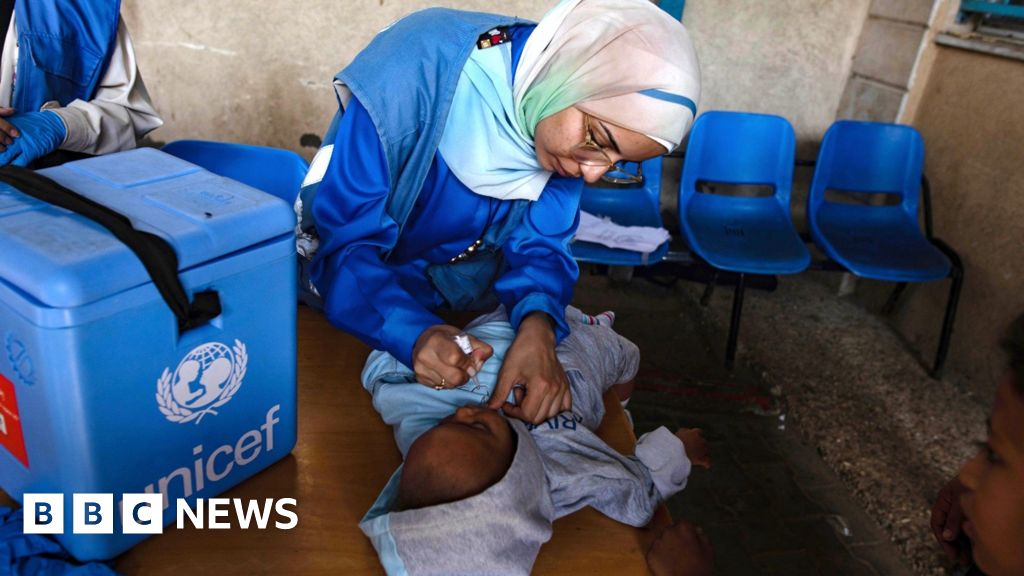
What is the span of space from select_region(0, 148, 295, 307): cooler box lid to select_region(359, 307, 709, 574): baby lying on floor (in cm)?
40

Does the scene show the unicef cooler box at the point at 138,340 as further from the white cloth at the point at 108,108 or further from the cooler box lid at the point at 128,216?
the white cloth at the point at 108,108

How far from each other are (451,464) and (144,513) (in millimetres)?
398

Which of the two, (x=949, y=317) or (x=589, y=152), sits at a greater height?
(x=589, y=152)

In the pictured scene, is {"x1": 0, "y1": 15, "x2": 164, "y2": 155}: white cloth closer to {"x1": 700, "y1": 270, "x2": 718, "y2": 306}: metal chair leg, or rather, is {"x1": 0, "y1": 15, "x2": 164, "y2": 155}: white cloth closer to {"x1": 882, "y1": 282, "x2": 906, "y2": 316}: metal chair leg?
{"x1": 700, "y1": 270, "x2": 718, "y2": 306}: metal chair leg

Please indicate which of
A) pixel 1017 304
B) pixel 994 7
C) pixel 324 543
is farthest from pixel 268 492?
pixel 994 7

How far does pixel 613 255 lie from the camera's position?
330 cm

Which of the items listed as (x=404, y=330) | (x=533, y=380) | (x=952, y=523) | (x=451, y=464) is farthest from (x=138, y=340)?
(x=952, y=523)

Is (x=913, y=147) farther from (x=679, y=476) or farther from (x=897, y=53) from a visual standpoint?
(x=679, y=476)

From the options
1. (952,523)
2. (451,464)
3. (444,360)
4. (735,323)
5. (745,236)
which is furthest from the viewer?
(745,236)

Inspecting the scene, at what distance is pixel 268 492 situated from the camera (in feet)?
3.59

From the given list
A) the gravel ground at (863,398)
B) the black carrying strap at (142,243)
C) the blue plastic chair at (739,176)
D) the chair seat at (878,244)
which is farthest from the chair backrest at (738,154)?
the black carrying strap at (142,243)

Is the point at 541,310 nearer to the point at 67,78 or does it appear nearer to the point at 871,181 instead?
the point at 67,78

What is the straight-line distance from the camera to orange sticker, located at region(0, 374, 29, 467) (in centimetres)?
90

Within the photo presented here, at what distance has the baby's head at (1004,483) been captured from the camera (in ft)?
3.14
